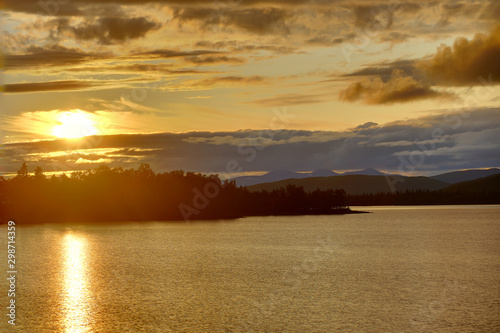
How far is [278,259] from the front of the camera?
8325 cm

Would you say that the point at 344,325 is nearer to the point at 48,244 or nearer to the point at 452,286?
the point at 452,286

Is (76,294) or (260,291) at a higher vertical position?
(76,294)

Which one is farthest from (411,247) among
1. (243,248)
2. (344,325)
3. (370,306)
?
(344,325)

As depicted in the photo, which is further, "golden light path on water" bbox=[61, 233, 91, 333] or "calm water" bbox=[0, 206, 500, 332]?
"golden light path on water" bbox=[61, 233, 91, 333]

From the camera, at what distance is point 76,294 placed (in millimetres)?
53438

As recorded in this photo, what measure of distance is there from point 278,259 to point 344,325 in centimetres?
4410

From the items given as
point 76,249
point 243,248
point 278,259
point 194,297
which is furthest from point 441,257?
point 76,249

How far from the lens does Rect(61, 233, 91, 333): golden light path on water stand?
134 ft

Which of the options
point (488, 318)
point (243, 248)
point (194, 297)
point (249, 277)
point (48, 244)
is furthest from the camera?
point (48, 244)

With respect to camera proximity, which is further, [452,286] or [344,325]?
[452,286]

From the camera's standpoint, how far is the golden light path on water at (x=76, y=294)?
1603 inches

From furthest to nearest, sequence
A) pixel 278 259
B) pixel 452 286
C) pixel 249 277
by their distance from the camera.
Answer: pixel 278 259 < pixel 249 277 < pixel 452 286

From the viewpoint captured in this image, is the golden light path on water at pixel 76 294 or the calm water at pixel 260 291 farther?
the golden light path on water at pixel 76 294

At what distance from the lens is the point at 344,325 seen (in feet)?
129
